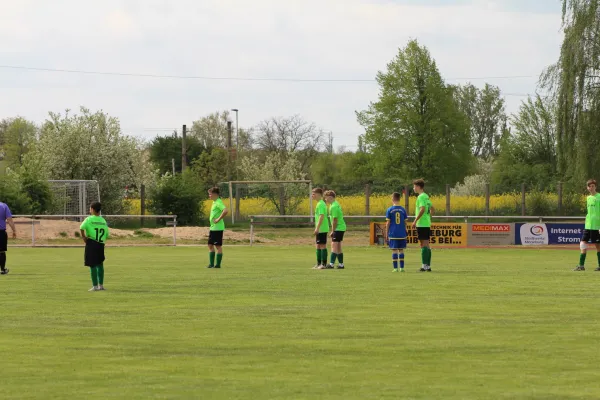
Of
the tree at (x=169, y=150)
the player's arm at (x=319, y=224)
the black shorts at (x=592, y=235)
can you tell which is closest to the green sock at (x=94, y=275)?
the player's arm at (x=319, y=224)

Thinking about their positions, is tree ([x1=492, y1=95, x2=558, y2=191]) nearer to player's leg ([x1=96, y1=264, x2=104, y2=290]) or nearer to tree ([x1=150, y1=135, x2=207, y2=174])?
tree ([x1=150, y1=135, x2=207, y2=174])

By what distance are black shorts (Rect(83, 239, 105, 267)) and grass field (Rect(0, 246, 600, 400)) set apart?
60cm

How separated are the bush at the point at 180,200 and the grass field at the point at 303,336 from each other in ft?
97.2

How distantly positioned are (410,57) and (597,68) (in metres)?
32.1

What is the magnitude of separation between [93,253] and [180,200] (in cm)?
3378

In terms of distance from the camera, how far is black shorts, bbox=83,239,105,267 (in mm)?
17500

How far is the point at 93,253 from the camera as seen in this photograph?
1750cm

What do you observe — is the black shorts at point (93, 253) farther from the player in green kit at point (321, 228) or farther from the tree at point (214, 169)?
the tree at point (214, 169)

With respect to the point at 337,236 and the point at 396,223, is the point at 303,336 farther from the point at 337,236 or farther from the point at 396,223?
the point at 337,236

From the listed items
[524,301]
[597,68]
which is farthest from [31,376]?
[597,68]

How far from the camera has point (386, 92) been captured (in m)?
77.0

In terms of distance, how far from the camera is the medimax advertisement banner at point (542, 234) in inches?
1501

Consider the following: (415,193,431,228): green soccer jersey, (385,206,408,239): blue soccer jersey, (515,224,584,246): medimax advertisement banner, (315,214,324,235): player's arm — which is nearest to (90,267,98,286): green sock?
(315,214,324,235): player's arm

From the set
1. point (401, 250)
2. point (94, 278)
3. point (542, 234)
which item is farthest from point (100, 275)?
point (542, 234)
